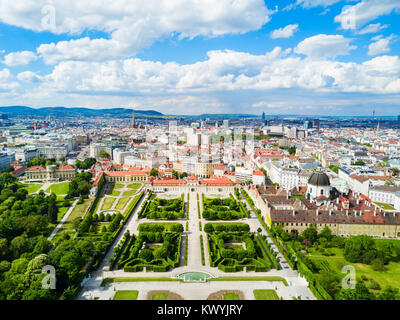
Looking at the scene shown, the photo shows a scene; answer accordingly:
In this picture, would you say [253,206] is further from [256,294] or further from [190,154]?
[190,154]

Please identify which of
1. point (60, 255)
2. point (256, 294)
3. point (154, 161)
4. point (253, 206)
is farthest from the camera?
point (154, 161)

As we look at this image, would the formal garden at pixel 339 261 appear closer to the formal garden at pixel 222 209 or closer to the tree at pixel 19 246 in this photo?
the formal garden at pixel 222 209

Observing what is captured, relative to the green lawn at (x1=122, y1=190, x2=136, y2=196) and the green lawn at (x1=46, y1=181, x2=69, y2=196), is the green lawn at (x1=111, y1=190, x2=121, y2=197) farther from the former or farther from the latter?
the green lawn at (x1=46, y1=181, x2=69, y2=196)

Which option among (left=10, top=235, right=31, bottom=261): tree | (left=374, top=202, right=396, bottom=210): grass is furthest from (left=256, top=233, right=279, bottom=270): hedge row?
(left=374, top=202, right=396, bottom=210): grass

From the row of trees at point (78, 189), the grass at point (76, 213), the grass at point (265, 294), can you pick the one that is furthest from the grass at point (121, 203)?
the grass at point (265, 294)
